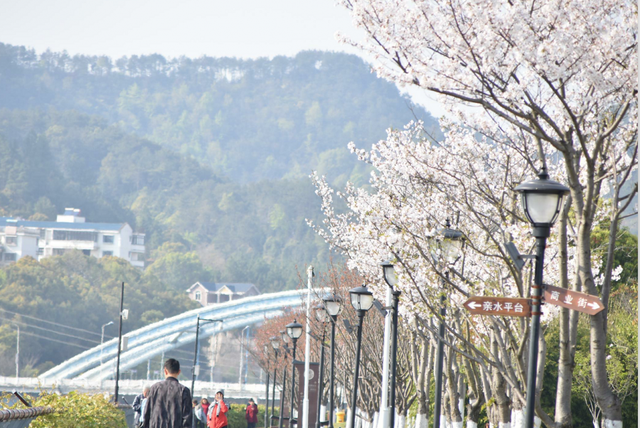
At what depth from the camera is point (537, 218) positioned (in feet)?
20.9

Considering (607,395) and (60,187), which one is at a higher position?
(60,187)

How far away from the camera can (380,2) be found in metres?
7.70

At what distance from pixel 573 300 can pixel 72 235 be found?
133 metres

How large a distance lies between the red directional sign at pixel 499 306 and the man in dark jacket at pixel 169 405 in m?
2.83

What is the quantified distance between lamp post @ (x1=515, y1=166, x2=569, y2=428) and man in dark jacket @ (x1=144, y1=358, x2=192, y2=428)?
3151 millimetres

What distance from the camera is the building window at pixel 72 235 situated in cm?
13062

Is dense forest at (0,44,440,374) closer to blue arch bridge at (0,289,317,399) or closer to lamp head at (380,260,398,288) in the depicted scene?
blue arch bridge at (0,289,317,399)

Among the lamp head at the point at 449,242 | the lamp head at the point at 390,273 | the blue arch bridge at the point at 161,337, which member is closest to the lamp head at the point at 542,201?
the lamp head at the point at 449,242

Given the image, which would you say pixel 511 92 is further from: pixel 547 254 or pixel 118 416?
pixel 118 416

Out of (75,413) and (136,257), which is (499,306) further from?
(136,257)

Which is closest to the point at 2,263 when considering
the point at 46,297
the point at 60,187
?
the point at 46,297

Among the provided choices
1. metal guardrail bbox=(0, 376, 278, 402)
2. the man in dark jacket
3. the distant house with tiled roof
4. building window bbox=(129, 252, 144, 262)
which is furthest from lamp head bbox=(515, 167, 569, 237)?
building window bbox=(129, 252, 144, 262)

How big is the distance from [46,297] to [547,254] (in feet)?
292

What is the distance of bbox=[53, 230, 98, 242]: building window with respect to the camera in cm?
13062
